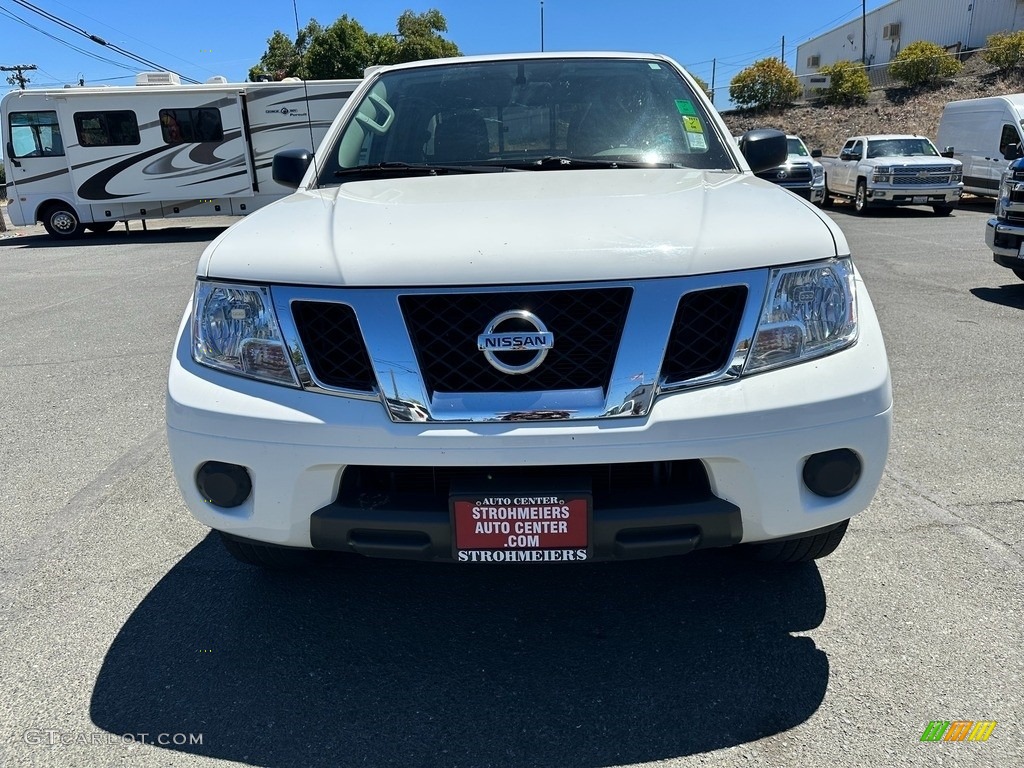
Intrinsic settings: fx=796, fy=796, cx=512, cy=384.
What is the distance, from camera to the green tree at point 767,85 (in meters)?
40.9

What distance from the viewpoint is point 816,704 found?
7.14ft

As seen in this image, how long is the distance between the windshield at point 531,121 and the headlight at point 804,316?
1137 mm

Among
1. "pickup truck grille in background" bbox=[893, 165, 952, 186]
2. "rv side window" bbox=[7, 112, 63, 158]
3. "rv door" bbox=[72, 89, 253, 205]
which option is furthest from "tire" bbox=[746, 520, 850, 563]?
"rv side window" bbox=[7, 112, 63, 158]

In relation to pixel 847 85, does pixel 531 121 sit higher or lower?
lower

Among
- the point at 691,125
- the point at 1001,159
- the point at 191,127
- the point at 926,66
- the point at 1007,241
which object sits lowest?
the point at 1007,241

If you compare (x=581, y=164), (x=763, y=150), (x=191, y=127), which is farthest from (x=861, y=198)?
(x=581, y=164)

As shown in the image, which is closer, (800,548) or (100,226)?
(800,548)

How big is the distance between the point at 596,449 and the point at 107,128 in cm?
1923

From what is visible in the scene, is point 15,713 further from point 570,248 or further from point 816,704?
point 816,704

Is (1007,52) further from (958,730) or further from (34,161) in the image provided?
(958,730)

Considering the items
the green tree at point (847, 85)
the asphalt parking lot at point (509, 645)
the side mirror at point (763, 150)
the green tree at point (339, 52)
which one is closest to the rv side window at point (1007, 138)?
the asphalt parking lot at point (509, 645)

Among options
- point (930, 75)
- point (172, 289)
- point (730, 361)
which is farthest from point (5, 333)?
point (930, 75)

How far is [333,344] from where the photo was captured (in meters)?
2.11

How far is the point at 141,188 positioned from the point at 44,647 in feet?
58.4
